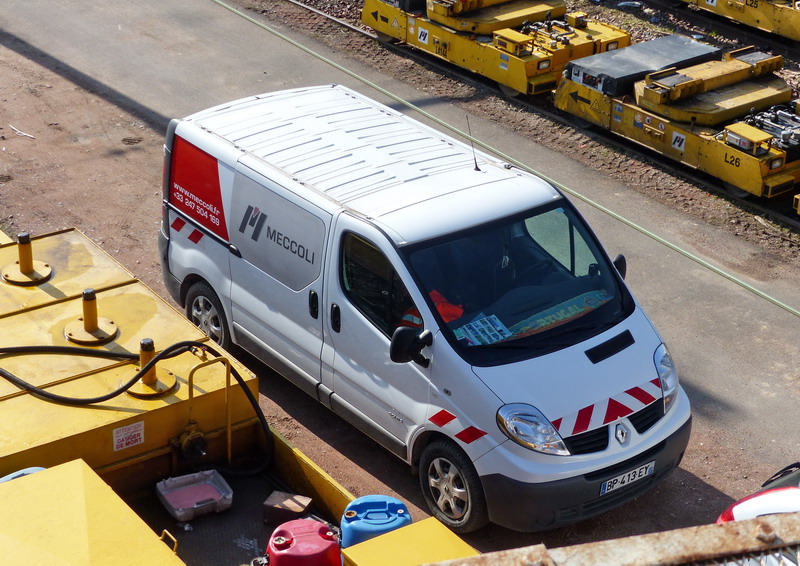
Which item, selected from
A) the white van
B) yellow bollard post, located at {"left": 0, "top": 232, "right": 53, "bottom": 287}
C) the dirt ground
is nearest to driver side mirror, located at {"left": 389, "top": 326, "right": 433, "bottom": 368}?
the white van

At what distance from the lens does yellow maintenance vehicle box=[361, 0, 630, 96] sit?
13844 millimetres

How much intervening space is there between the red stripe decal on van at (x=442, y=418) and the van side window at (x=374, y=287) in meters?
0.58

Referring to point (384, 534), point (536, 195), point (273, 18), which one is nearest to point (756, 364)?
point (536, 195)

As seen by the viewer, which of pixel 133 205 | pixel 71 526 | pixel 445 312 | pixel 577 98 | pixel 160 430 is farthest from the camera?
pixel 577 98

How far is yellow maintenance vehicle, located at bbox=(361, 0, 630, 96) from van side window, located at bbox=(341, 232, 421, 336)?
7.59 meters

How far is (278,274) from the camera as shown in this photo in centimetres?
739

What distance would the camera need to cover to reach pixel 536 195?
6.98 m

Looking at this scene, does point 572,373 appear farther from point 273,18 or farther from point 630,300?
point 273,18

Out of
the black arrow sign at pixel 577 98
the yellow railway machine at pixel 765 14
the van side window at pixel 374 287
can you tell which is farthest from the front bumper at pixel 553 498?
the yellow railway machine at pixel 765 14

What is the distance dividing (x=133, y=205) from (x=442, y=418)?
19.3 ft

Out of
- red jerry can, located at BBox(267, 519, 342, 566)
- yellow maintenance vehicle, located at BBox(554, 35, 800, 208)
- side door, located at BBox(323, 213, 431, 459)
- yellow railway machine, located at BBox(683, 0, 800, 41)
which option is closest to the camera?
red jerry can, located at BBox(267, 519, 342, 566)

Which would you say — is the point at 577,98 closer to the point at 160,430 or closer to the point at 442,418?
the point at 442,418

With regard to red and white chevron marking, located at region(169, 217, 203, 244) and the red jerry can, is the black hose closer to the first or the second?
the red jerry can

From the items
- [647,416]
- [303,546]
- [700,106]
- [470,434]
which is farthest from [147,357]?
[700,106]
